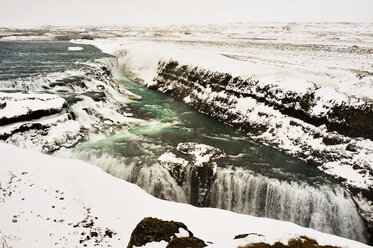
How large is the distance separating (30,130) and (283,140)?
621 inches

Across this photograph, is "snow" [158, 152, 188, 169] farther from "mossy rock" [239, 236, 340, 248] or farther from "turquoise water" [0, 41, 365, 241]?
"mossy rock" [239, 236, 340, 248]

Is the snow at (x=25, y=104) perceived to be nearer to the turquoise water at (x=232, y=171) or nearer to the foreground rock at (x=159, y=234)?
the turquoise water at (x=232, y=171)

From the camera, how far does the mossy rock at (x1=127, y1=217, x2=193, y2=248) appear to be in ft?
23.0

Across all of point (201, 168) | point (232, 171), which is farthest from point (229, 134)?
point (201, 168)

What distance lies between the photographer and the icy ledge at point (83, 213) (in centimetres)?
805

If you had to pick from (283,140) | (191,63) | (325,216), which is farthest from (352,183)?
(191,63)

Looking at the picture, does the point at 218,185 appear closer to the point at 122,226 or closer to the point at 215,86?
the point at 122,226

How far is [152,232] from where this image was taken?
7.21 m

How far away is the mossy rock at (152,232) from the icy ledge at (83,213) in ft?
4.87

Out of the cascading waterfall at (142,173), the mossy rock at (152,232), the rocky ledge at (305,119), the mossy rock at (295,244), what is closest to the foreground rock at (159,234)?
the mossy rock at (152,232)

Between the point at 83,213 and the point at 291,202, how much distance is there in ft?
30.4

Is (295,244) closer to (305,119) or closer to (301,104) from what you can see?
(305,119)

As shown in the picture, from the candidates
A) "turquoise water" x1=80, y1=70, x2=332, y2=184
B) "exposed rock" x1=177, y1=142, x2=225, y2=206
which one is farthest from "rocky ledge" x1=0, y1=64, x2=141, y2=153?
"exposed rock" x1=177, y1=142, x2=225, y2=206

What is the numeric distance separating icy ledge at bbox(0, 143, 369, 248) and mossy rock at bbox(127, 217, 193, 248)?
1.48 metres
